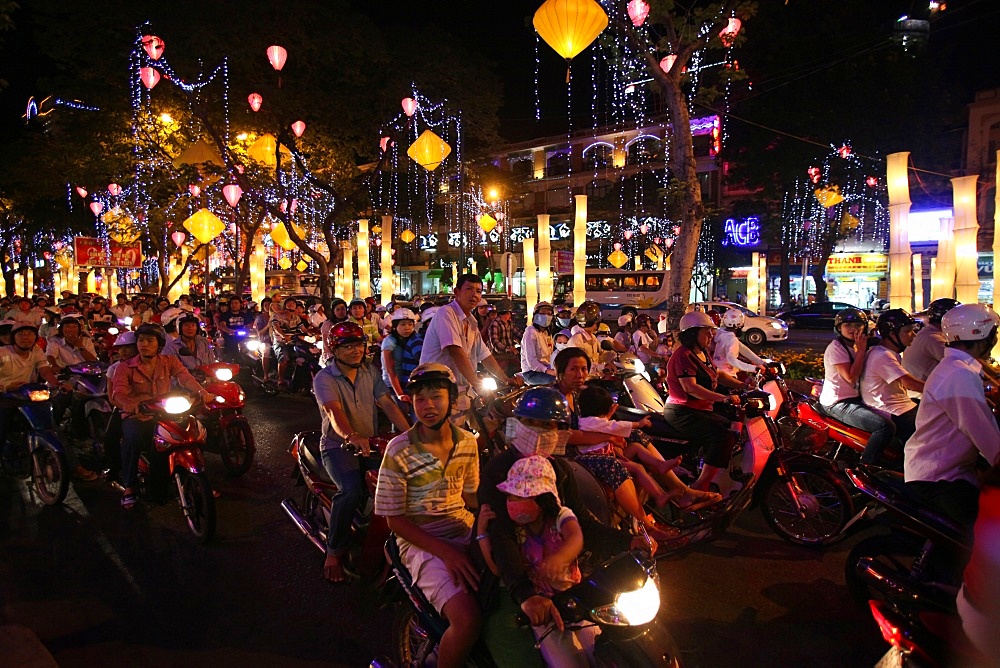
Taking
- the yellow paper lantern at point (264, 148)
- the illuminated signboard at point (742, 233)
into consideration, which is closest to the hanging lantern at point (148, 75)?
the yellow paper lantern at point (264, 148)

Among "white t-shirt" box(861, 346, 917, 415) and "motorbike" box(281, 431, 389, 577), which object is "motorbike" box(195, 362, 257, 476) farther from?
"white t-shirt" box(861, 346, 917, 415)

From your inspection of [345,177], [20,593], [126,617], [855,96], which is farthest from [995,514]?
[855,96]

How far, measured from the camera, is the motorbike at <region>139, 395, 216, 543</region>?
5301 mm

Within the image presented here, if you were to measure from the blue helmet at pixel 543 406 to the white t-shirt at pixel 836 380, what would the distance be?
4.07 meters

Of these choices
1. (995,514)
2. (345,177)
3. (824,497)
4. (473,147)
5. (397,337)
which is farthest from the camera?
(473,147)

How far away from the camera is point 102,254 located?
30.2 metres

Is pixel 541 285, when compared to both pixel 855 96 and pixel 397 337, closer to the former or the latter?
pixel 397 337

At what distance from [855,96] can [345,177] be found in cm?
2322

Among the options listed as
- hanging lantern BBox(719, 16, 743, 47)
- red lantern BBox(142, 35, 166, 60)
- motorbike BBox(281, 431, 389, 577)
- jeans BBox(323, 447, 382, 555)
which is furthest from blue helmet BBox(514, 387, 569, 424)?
red lantern BBox(142, 35, 166, 60)

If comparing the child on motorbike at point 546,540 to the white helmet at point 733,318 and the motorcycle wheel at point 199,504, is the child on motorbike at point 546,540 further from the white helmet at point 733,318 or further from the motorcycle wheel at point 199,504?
the white helmet at point 733,318

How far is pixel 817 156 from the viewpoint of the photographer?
104 ft

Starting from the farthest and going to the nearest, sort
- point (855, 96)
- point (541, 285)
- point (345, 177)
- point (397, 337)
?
point (855, 96) < point (345, 177) < point (541, 285) < point (397, 337)

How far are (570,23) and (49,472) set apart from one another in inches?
305

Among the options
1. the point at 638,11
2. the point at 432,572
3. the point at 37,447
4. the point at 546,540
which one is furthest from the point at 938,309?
the point at 37,447
